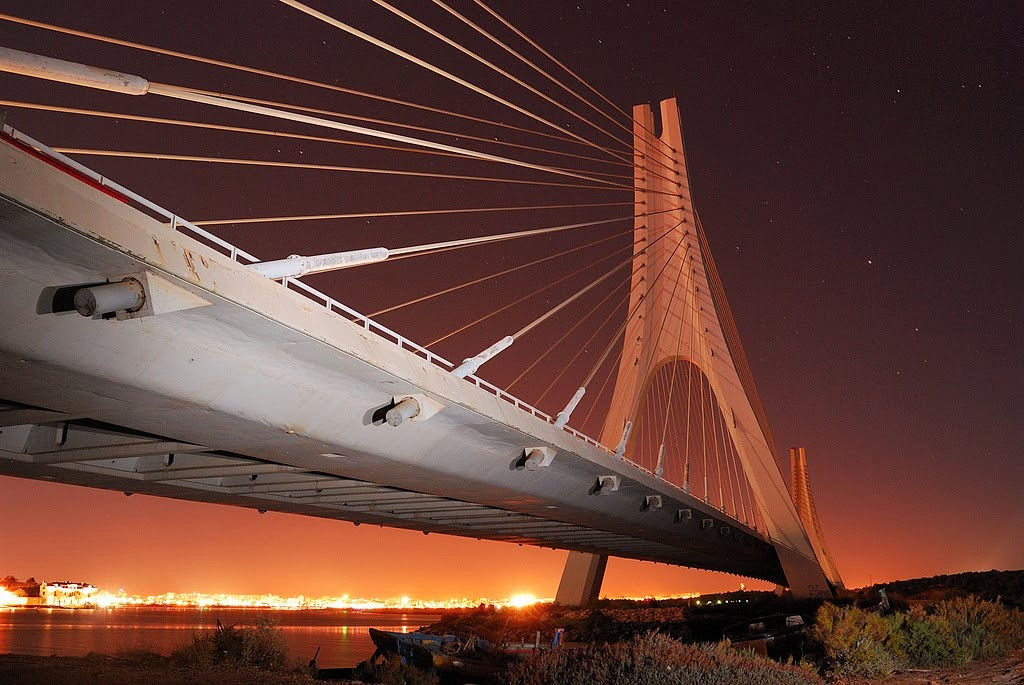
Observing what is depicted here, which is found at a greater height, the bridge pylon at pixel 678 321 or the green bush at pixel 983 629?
the bridge pylon at pixel 678 321

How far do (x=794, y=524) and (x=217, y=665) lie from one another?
973 inches

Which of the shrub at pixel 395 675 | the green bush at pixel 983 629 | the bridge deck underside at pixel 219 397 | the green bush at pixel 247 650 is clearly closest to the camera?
the bridge deck underside at pixel 219 397

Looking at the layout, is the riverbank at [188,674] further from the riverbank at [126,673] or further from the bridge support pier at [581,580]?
the bridge support pier at [581,580]

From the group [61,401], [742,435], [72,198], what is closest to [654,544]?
[742,435]

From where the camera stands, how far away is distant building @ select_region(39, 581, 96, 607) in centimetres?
17800

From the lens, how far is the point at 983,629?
1791 cm

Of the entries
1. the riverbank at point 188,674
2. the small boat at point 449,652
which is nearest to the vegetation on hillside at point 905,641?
the riverbank at point 188,674

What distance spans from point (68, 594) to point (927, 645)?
196594 millimetres

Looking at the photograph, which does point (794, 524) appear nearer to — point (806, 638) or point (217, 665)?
point (806, 638)

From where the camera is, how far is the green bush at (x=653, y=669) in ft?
39.2

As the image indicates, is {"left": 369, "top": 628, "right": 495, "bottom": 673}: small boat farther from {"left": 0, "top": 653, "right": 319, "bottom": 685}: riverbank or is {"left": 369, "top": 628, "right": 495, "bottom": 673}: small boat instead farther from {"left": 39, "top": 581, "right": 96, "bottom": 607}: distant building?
{"left": 39, "top": 581, "right": 96, "bottom": 607}: distant building

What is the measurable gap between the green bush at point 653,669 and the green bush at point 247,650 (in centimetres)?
791

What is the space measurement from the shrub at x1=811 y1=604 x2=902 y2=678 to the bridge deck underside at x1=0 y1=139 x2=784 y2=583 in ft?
17.6

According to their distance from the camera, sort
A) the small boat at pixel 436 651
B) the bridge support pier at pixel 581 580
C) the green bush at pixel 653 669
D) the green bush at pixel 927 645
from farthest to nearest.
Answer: the bridge support pier at pixel 581 580 < the small boat at pixel 436 651 < the green bush at pixel 927 645 < the green bush at pixel 653 669
